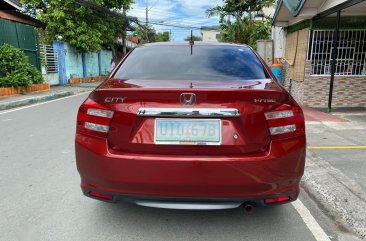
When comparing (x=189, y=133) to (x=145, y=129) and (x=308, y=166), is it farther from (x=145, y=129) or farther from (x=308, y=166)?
(x=308, y=166)

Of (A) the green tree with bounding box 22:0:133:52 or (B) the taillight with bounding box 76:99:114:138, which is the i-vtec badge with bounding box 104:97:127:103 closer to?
(B) the taillight with bounding box 76:99:114:138

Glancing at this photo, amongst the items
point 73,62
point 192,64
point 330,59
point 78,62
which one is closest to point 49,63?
point 73,62

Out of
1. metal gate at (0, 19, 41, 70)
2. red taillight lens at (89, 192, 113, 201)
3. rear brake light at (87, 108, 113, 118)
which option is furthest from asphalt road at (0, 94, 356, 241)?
metal gate at (0, 19, 41, 70)

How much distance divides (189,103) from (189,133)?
215 mm

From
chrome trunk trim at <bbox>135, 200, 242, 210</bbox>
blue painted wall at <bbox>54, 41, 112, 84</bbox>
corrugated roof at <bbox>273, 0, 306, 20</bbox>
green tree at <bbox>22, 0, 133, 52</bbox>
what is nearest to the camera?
chrome trunk trim at <bbox>135, 200, 242, 210</bbox>

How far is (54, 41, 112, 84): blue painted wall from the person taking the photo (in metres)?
19.5

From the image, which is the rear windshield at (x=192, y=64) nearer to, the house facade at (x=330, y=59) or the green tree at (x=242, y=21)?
the house facade at (x=330, y=59)

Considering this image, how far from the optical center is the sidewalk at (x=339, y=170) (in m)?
3.27

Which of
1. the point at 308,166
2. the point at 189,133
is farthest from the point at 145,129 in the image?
the point at 308,166

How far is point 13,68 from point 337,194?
12536 mm

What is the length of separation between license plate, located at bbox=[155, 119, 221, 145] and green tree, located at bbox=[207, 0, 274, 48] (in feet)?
60.3

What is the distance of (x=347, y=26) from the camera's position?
33.3ft

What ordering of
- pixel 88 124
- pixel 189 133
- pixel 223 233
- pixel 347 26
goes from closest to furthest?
pixel 189 133
pixel 88 124
pixel 223 233
pixel 347 26

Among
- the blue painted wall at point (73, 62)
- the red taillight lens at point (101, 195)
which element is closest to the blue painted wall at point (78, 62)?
the blue painted wall at point (73, 62)
